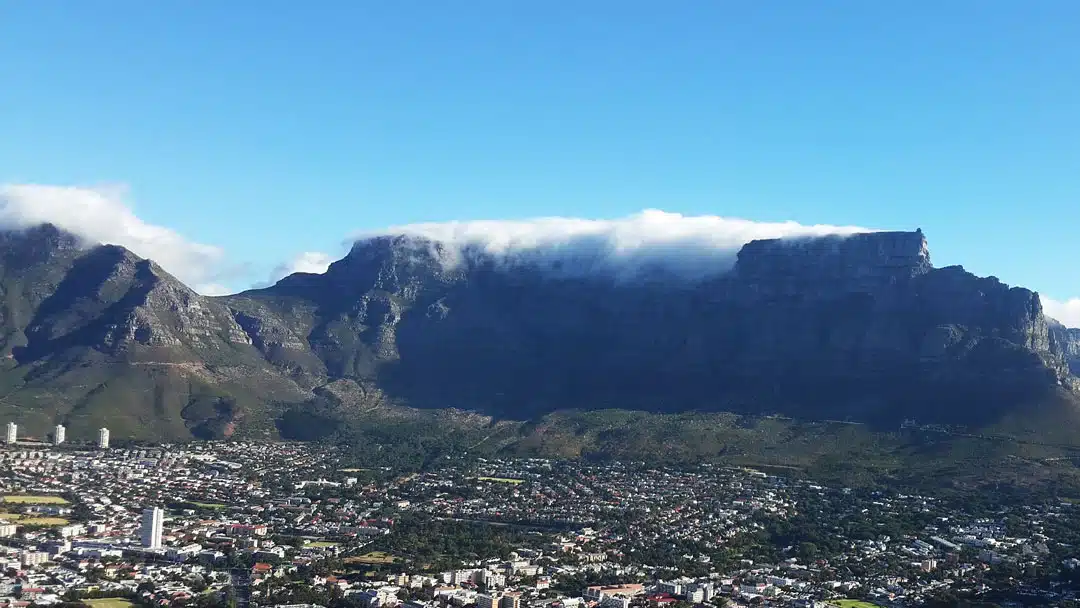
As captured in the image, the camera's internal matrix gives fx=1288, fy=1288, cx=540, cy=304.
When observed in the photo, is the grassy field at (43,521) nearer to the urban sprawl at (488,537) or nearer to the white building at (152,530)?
the urban sprawl at (488,537)

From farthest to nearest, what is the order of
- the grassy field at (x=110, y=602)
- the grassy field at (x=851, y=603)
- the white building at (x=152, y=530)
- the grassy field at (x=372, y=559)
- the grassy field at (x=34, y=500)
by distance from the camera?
the grassy field at (x=34, y=500), the white building at (x=152, y=530), the grassy field at (x=372, y=559), the grassy field at (x=851, y=603), the grassy field at (x=110, y=602)

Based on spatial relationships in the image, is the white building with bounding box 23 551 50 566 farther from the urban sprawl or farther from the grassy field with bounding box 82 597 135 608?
the grassy field with bounding box 82 597 135 608

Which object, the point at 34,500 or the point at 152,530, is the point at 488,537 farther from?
the point at 34,500

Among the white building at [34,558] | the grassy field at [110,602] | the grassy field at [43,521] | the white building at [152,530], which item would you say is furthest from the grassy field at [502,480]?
the grassy field at [110,602]

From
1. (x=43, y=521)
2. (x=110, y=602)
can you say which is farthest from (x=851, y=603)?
(x=43, y=521)

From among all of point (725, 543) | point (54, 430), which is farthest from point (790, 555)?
point (54, 430)

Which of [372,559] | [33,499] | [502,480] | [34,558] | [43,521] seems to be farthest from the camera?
[502,480]

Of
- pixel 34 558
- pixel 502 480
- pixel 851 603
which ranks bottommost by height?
pixel 851 603

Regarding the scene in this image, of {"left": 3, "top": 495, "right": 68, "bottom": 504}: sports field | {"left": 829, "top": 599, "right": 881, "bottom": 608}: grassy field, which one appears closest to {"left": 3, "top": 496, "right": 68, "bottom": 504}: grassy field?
{"left": 3, "top": 495, "right": 68, "bottom": 504}: sports field
